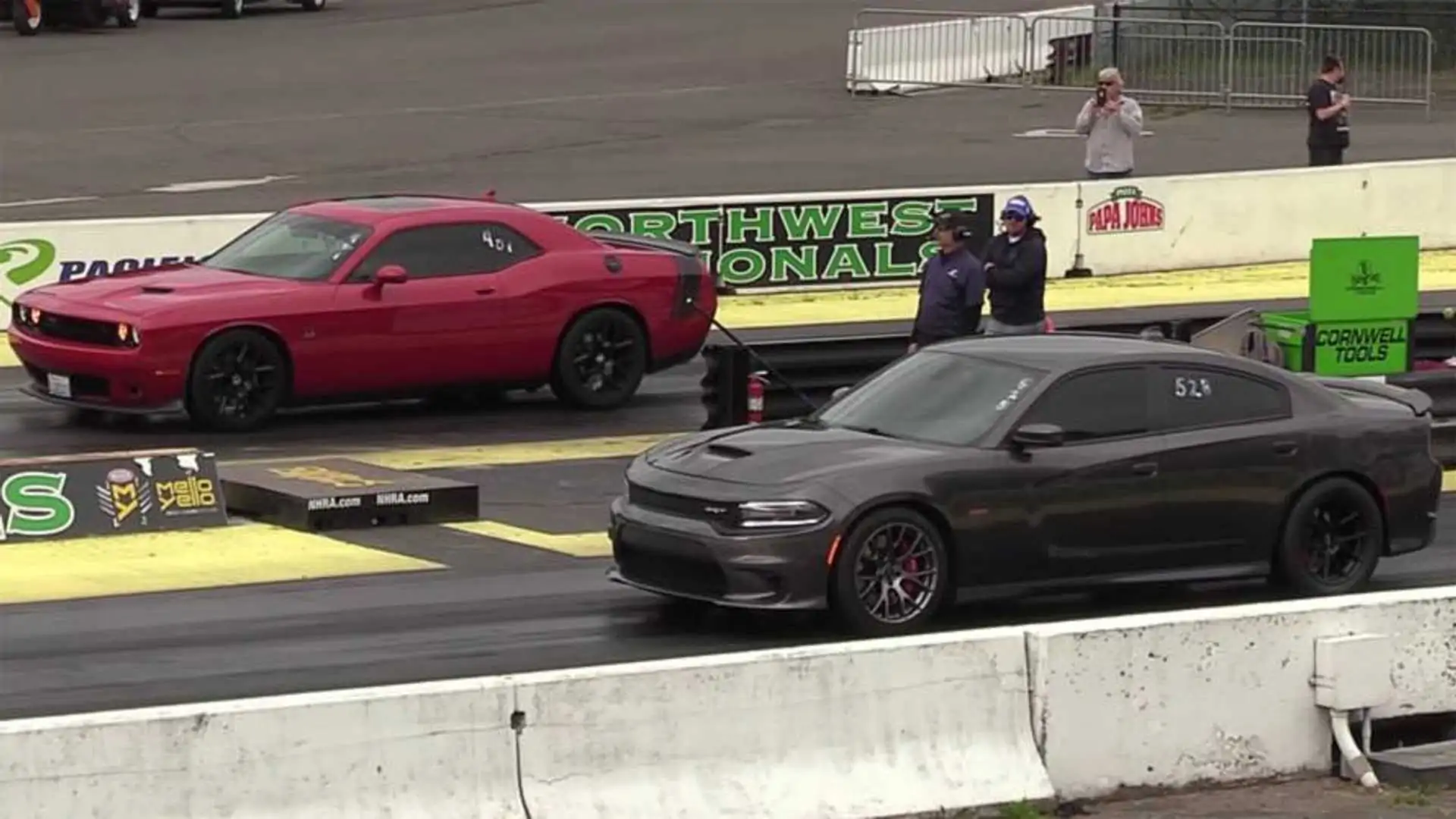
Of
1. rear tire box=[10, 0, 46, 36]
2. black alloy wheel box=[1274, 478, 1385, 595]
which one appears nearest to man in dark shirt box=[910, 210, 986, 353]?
black alloy wheel box=[1274, 478, 1385, 595]

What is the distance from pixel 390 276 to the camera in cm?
1900

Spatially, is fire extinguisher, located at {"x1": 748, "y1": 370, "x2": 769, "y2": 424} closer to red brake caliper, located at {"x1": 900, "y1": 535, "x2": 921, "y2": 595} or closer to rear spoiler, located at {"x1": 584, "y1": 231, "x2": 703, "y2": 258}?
rear spoiler, located at {"x1": 584, "y1": 231, "x2": 703, "y2": 258}

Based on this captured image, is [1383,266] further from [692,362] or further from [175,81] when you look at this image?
[175,81]

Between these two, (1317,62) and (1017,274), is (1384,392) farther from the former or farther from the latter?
(1317,62)

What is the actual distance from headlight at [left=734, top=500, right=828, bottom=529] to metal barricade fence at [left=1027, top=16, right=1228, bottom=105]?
29.9m

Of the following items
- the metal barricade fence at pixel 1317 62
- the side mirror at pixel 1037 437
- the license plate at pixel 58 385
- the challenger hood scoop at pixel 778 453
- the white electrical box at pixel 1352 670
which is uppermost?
the metal barricade fence at pixel 1317 62

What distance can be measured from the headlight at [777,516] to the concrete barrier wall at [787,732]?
207 centimetres

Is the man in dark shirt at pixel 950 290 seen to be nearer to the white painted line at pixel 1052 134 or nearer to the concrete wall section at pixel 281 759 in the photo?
the concrete wall section at pixel 281 759

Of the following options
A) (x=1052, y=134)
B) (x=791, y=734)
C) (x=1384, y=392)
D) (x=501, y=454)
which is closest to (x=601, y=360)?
(x=501, y=454)

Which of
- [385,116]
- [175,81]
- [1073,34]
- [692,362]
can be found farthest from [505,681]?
[1073,34]

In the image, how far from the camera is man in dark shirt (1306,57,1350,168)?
98.1ft

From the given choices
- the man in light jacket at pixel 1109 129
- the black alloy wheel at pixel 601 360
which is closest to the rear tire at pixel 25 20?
the man in light jacket at pixel 1109 129

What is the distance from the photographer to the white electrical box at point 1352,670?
11352 millimetres

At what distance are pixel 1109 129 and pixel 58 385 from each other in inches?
480
